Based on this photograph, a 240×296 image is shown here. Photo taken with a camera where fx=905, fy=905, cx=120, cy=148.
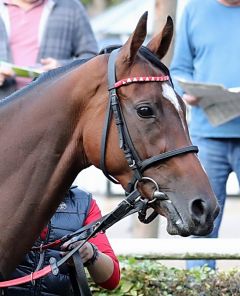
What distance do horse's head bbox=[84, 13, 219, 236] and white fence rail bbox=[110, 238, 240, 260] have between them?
4.69 feet

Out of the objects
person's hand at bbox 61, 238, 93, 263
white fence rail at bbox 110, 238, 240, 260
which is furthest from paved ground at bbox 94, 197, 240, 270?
person's hand at bbox 61, 238, 93, 263

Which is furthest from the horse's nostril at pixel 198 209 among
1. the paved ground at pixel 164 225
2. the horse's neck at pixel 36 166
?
the paved ground at pixel 164 225

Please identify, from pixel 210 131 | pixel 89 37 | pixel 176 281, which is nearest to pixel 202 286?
pixel 176 281

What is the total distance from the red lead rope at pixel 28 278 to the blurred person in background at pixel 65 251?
0.08m

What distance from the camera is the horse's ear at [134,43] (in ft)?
11.6

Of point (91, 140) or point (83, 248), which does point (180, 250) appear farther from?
point (91, 140)

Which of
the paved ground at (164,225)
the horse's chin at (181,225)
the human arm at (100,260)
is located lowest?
the paved ground at (164,225)

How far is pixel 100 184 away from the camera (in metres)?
14.1

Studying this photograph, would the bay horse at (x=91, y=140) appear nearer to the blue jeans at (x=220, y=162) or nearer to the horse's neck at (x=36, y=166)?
the horse's neck at (x=36, y=166)

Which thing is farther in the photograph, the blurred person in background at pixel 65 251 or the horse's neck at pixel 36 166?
the blurred person in background at pixel 65 251

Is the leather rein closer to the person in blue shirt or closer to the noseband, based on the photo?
the noseband

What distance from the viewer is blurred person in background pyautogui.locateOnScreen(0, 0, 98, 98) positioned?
235 inches

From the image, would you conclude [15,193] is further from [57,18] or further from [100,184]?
[100,184]

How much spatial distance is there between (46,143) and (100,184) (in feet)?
34.1
